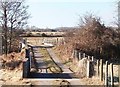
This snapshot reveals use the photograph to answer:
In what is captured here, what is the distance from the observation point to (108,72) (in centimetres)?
2028

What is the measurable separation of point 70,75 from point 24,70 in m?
3.68

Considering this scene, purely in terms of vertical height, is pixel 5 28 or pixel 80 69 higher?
pixel 5 28

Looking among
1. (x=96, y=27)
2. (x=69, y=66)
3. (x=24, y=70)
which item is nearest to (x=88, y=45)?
(x=96, y=27)

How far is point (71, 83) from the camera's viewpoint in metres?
20.9

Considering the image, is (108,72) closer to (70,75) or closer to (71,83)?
(71,83)

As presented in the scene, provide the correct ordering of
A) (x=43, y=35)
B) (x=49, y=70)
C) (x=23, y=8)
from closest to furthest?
1. (x=49, y=70)
2. (x=23, y=8)
3. (x=43, y=35)

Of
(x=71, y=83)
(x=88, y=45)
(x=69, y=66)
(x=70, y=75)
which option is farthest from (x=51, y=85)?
(x=88, y=45)

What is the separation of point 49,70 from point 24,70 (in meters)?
5.33

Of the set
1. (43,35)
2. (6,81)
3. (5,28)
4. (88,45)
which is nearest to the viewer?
(6,81)

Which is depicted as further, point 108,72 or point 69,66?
point 69,66

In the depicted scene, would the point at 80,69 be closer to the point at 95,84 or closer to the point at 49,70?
the point at 49,70

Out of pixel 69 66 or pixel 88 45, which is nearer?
pixel 69 66

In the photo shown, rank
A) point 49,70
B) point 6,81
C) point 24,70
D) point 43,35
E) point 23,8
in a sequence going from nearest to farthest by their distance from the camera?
point 6,81 < point 24,70 < point 49,70 < point 23,8 < point 43,35

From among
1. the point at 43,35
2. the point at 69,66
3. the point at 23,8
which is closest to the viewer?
the point at 69,66
